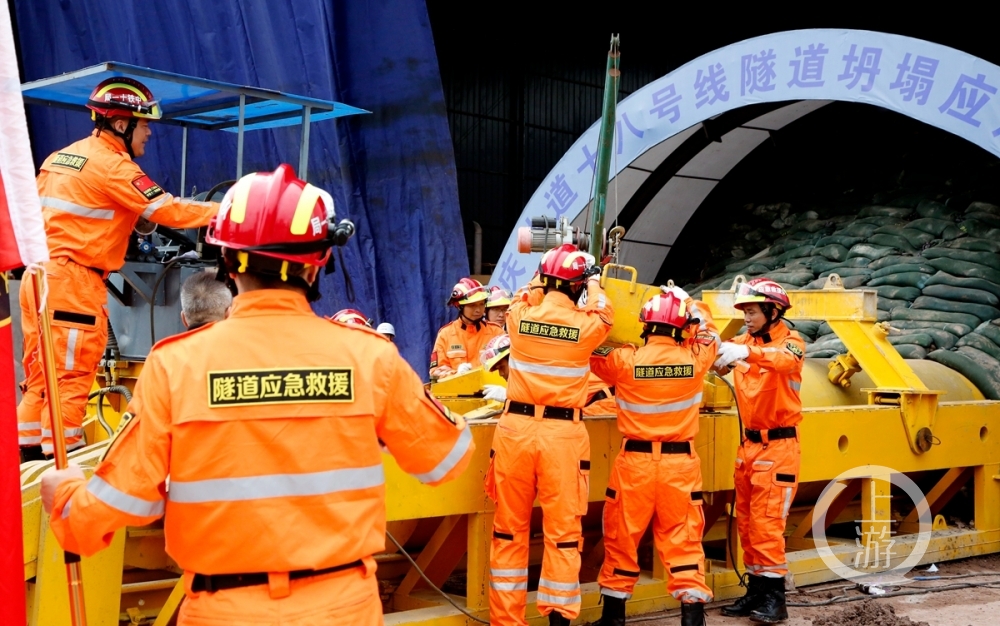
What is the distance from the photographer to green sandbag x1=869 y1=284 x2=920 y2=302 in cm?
973

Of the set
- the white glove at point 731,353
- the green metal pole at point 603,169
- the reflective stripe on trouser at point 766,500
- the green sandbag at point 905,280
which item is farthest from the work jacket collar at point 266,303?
the green sandbag at point 905,280

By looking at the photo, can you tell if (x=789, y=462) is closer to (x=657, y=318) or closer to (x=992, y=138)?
(x=657, y=318)

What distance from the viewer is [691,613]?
5371mm

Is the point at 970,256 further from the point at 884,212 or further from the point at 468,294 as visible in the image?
the point at 468,294

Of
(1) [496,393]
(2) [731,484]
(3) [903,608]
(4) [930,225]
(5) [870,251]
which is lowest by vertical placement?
(3) [903,608]

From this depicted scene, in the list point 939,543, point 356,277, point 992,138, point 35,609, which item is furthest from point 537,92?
point 35,609

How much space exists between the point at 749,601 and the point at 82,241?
13.6 feet

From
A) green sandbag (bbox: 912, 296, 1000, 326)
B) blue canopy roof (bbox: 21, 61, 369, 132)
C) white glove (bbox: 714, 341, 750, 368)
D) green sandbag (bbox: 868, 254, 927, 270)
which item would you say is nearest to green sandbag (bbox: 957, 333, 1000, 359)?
green sandbag (bbox: 912, 296, 1000, 326)

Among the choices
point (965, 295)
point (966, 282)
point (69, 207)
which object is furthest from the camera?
point (966, 282)

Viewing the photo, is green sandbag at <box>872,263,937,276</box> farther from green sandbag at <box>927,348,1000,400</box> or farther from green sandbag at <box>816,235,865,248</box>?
green sandbag at <box>927,348,1000,400</box>

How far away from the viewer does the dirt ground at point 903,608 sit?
5.91 metres

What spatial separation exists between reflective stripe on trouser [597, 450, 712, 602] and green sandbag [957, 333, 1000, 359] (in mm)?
4231

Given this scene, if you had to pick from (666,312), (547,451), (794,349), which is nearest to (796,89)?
(794,349)

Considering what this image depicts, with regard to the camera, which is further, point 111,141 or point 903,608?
point 903,608
